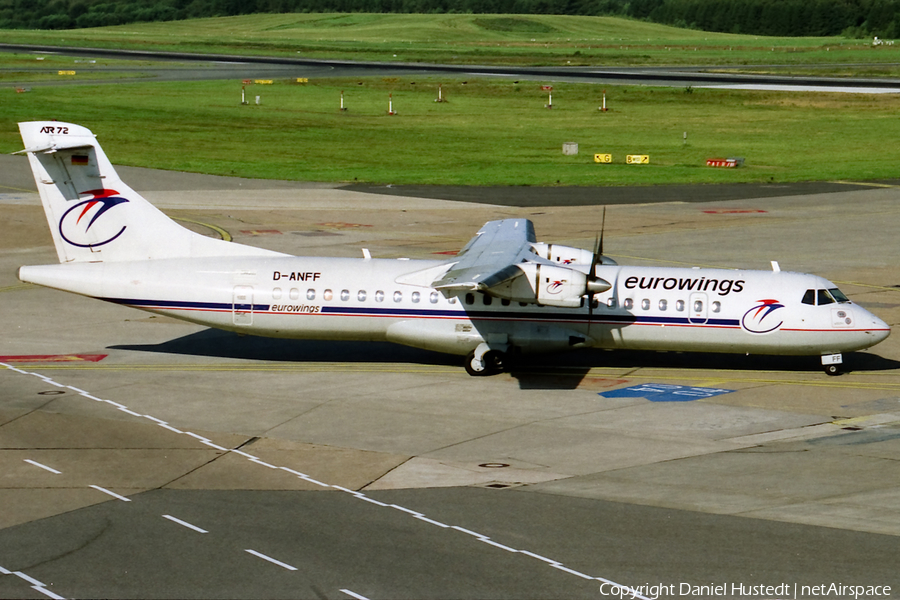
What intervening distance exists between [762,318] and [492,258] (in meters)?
7.97

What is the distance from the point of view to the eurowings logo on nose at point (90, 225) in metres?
31.8

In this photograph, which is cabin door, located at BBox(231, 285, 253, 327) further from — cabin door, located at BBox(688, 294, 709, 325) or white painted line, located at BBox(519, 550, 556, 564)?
white painted line, located at BBox(519, 550, 556, 564)

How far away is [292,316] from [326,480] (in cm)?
999

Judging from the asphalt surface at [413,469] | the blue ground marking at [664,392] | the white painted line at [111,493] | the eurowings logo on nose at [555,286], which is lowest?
the blue ground marking at [664,392]

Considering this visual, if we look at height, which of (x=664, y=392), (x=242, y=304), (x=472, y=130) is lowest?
(x=664, y=392)

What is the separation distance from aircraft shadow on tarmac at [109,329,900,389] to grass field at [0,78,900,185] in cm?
3537

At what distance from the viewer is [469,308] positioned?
30750 millimetres

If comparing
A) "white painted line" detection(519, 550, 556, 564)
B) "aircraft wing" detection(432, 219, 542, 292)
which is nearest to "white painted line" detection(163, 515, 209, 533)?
"white painted line" detection(519, 550, 556, 564)

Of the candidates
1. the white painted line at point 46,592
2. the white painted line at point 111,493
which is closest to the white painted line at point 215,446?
the white painted line at point 111,493

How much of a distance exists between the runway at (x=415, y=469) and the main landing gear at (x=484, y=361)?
1.10 ft

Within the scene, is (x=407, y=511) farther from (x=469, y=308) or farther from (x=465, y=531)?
(x=469, y=308)

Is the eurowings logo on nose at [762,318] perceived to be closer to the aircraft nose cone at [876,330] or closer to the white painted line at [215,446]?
the aircraft nose cone at [876,330]

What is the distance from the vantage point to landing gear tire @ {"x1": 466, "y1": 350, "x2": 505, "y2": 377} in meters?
30.6

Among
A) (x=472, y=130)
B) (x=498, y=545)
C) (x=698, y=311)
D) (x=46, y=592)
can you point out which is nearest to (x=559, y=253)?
(x=698, y=311)
